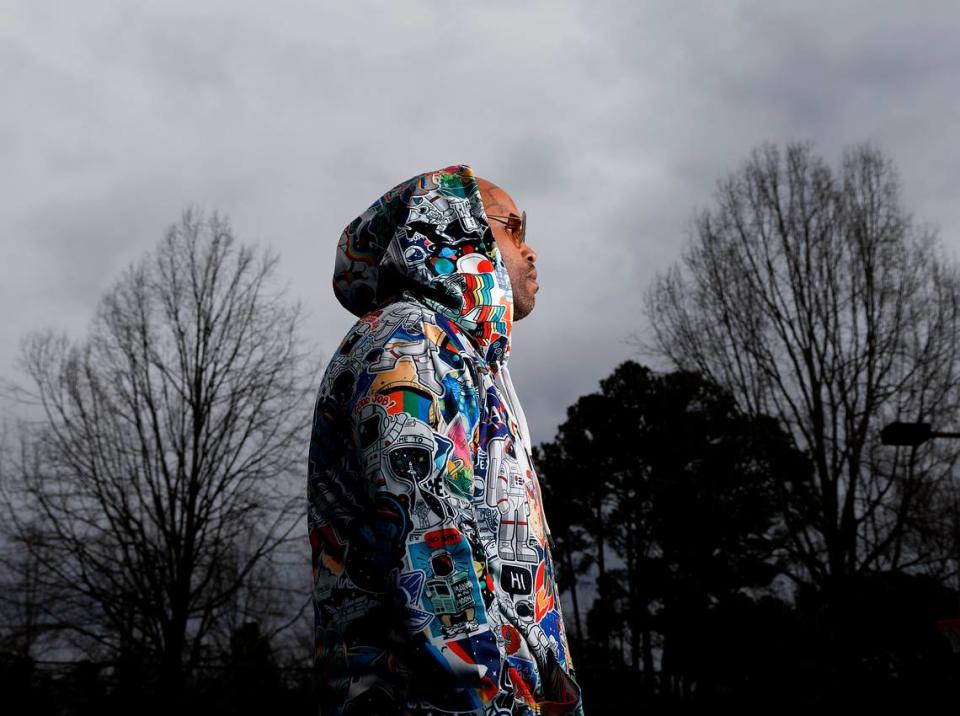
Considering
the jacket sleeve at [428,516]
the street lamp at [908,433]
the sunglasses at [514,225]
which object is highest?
the street lamp at [908,433]

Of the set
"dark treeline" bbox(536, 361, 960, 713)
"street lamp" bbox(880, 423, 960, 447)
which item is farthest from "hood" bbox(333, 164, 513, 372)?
"dark treeline" bbox(536, 361, 960, 713)

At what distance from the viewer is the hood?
2148 millimetres

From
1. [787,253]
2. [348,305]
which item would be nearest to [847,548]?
[787,253]

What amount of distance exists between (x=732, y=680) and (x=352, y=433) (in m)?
22.2

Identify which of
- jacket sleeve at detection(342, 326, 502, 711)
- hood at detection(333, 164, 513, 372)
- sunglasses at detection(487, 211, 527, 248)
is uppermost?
sunglasses at detection(487, 211, 527, 248)

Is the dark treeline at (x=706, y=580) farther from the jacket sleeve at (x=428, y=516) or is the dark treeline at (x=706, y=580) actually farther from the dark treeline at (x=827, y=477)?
the jacket sleeve at (x=428, y=516)

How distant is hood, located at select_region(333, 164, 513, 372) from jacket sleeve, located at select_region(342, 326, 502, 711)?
208mm

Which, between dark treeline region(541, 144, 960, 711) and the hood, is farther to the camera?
dark treeline region(541, 144, 960, 711)

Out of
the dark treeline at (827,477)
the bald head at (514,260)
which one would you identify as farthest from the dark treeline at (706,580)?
the bald head at (514,260)

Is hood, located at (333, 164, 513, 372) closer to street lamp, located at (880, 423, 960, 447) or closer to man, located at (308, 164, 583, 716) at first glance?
man, located at (308, 164, 583, 716)

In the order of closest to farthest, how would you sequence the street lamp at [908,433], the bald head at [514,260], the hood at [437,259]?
the hood at [437,259], the bald head at [514,260], the street lamp at [908,433]

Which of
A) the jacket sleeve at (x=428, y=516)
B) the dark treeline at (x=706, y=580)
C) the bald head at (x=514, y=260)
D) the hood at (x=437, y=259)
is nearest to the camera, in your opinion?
the jacket sleeve at (x=428, y=516)

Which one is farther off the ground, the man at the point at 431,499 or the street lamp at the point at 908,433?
the street lamp at the point at 908,433

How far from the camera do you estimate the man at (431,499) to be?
1690 mm
